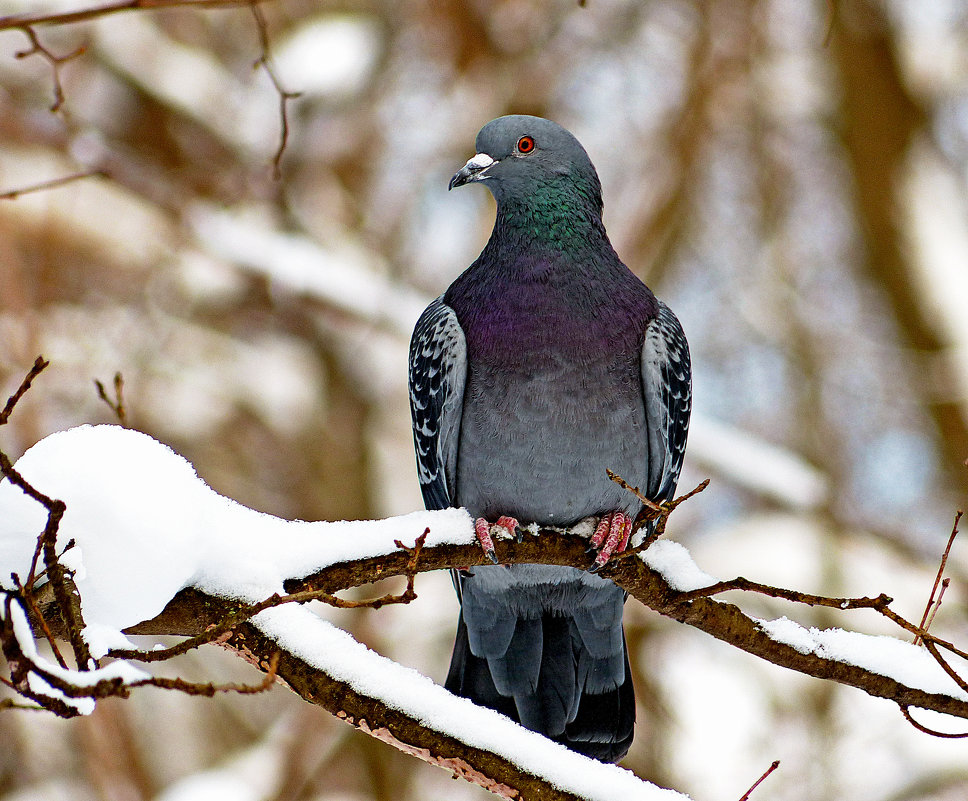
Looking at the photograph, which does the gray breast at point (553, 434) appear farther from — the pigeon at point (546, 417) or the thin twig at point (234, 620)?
the thin twig at point (234, 620)

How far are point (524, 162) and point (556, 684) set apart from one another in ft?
7.33

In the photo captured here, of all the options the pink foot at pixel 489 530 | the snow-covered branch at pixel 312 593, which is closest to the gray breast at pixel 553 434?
the pink foot at pixel 489 530

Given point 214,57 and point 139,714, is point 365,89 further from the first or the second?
point 139,714

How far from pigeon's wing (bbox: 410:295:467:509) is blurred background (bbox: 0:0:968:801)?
4.26 metres

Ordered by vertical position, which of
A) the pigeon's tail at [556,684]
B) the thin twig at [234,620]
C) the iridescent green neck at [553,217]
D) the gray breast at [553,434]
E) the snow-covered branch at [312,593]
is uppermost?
the iridescent green neck at [553,217]

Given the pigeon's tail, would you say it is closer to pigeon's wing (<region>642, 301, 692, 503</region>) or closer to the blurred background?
pigeon's wing (<region>642, 301, 692, 503</region>)

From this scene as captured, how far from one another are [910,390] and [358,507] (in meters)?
5.88

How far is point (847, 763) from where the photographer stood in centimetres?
841

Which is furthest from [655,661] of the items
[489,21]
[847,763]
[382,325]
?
[489,21]

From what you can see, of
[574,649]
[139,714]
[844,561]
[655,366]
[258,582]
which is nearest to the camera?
[258,582]

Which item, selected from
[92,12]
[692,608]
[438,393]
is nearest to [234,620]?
[92,12]

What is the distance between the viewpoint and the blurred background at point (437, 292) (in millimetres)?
8688

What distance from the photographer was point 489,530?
145 inches

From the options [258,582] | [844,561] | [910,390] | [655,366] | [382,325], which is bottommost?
[258,582]
